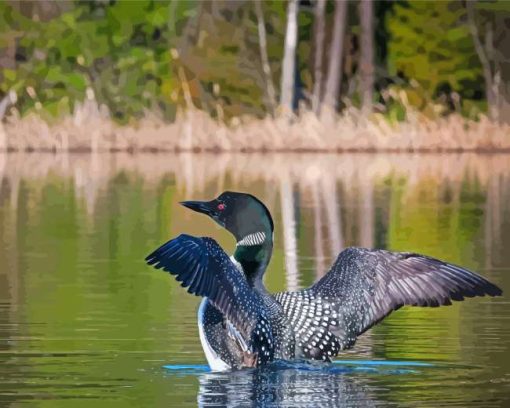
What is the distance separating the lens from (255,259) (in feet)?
33.0

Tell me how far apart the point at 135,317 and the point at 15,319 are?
2.48 ft

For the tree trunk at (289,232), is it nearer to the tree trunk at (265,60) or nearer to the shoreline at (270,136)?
the shoreline at (270,136)

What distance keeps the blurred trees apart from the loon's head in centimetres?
3394

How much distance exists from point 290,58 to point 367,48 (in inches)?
82.3

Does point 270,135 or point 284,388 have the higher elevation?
point 270,135

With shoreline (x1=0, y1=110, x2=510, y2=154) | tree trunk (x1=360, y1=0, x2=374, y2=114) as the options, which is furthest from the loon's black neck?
tree trunk (x1=360, y1=0, x2=374, y2=114)

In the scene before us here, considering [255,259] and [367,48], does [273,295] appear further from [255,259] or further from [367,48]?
[367,48]

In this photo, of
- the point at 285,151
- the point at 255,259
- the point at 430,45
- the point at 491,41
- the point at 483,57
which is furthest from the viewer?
the point at 491,41

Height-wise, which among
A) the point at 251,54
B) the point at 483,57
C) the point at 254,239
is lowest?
the point at 254,239

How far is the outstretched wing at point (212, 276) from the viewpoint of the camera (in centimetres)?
954

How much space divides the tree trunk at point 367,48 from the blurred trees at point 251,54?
0.12 feet

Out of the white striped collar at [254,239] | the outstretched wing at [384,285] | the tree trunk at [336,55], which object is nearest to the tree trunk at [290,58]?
the tree trunk at [336,55]

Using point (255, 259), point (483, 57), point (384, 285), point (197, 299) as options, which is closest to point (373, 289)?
point (384, 285)

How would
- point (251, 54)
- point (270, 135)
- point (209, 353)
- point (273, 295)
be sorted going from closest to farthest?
point (209, 353) < point (273, 295) < point (270, 135) < point (251, 54)
